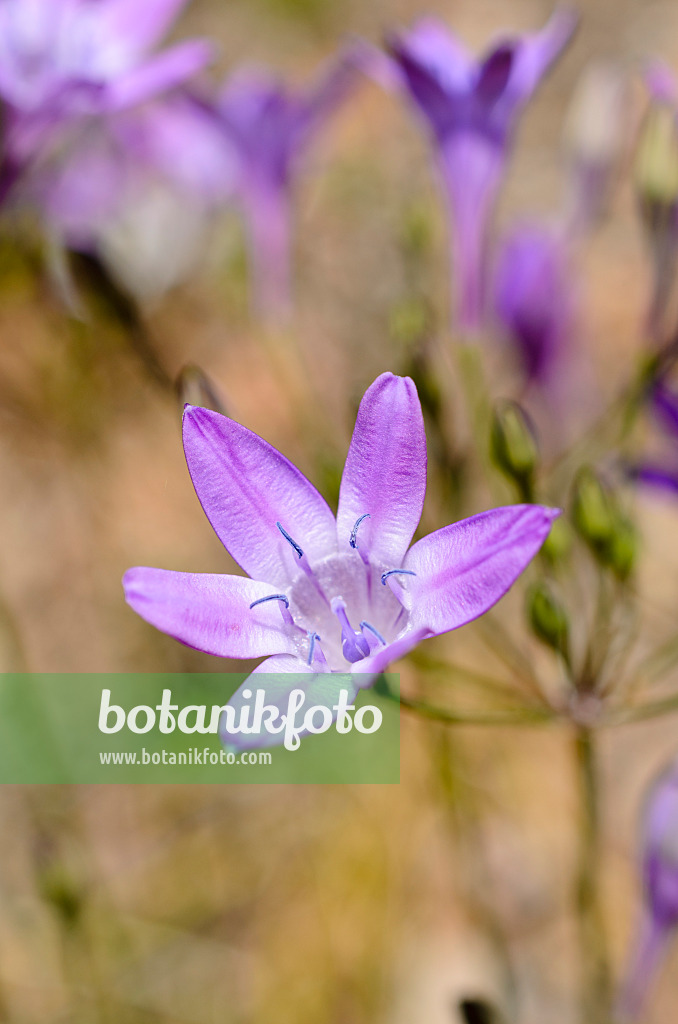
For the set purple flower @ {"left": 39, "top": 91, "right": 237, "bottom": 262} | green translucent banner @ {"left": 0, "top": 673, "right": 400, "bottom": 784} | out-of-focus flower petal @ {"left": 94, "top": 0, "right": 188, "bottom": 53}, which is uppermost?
purple flower @ {"left": 39, "top": 91, "right": 237, "bottom": 262}

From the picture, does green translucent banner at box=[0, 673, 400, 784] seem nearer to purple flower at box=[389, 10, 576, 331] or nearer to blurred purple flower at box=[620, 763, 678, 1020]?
blurred purple flower at box=[620, 763, 678, 1020]

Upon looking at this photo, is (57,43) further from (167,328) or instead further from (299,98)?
(167,328)

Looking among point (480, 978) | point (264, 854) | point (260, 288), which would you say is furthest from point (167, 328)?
point (480, 978)

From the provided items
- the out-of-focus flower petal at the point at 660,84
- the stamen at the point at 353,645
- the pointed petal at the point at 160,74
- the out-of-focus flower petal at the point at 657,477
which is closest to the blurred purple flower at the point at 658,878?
the out-of-focus flower petal at the point at 657,477

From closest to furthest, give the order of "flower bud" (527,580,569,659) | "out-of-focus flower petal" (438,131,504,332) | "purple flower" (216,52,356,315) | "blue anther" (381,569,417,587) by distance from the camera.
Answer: "blue anther" (381,569,417,587) < "flower bud" (527,580,569,659) < "out-of-focus flower petal" (438,131,504,332) < "purple flower" (216,52,356,315)

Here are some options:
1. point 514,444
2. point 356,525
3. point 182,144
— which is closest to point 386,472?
point 356,525

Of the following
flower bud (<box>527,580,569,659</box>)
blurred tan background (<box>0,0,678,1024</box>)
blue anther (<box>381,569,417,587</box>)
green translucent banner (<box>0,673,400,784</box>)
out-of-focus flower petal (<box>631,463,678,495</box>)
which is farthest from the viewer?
green translucent banner (<box>0,673,400,784</box>)

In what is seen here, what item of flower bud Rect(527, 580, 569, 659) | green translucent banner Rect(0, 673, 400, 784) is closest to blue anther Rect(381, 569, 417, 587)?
flower bud Rect(527, 580, 569, 659)
